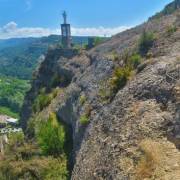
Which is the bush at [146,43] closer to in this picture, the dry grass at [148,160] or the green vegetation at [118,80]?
the green vegetation at [118,80]

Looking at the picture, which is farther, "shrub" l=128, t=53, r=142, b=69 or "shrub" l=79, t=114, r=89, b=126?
"shrub" l=128, t=53, r=142, b=69

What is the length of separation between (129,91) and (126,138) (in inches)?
300

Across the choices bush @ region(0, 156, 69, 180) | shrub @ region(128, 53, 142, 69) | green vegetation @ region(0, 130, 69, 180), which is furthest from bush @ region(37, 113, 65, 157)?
shrub @ region(128, 53, 142, 69)

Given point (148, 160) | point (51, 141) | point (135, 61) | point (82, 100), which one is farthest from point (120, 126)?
point (82, 100)

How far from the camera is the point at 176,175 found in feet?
73.0

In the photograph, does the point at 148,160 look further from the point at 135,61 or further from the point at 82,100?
the point at 82,100

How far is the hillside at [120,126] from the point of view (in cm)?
2581

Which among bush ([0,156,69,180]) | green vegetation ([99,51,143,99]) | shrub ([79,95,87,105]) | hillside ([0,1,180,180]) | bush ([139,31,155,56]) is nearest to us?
hillside ([0,1,180,180])

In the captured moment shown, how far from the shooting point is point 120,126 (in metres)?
31.8

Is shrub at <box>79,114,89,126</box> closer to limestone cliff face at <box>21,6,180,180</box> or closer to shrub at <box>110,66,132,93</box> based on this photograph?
limestone cliff face at <box>21,6,180,180</box>

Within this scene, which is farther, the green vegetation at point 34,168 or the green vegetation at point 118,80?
the green vegetation at point 118,80

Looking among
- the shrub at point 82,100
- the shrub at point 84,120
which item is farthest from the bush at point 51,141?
the shrub at point 82,100

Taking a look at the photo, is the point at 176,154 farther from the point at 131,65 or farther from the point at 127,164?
the point at 131,65

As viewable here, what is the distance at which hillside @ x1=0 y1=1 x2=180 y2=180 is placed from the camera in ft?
84.7
